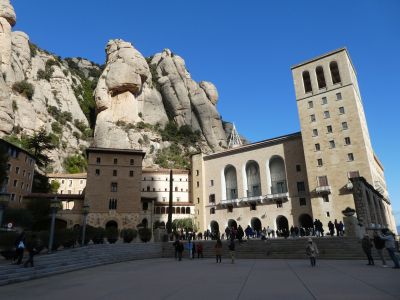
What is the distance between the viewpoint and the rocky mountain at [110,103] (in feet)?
200

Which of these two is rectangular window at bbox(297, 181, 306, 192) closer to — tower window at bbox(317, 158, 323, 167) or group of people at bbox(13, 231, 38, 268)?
tower window at bbox(317, 158, 323, 167)

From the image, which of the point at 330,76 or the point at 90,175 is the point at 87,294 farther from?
the point at 330,76

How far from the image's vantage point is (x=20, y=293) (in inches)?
318

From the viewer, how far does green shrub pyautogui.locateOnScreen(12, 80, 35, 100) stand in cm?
6072

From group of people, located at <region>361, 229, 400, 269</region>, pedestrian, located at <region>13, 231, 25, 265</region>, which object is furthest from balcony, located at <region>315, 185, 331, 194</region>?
pedestrian, located at <region>13, 231, 25, 265</region>

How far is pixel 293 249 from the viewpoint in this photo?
1984cm

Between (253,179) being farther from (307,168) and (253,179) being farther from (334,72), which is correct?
(334,72)

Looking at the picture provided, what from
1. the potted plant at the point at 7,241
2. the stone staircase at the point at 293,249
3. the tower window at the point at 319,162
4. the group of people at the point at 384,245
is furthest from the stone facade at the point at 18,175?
the tower window at the point at 319,162

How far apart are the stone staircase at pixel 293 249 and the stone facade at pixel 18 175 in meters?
30.4

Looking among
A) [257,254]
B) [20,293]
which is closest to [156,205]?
[257,254]

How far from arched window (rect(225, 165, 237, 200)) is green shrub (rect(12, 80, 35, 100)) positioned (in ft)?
157

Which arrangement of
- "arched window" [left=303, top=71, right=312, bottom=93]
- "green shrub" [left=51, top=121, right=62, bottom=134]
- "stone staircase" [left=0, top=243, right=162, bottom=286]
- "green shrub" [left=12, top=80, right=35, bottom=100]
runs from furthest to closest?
"green shrub" [left=51, top=121, right=62, bottom=134]
"green shrub" [left=12, top=80, right=35, bottom=100]
"arched window" [left=303, top=71, right=312, bottom=93]
"stone staircase" [left=0, top=243, right=162, bottom=286]

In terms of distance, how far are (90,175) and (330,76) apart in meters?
40.1

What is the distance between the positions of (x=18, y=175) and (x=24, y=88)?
28.4 metres
